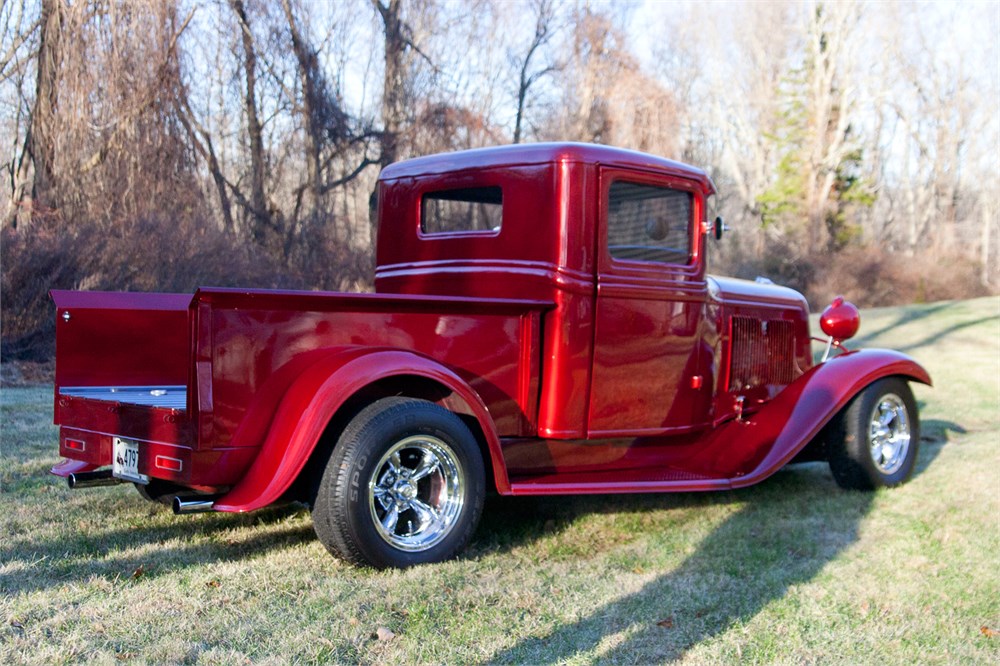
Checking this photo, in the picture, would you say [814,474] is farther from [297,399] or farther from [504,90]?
[504,90]

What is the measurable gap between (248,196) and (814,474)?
12.5 meters

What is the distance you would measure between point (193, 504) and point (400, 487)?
860 mm

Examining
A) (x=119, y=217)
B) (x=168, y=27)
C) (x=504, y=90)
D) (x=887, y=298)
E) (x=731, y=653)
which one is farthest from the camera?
(x=887, y=298)

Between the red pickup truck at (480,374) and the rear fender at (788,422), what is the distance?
17mm

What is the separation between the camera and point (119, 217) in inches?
505

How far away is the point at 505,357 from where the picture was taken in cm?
476

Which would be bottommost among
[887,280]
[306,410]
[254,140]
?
[306,410]

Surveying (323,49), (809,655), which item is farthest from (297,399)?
(323,49)

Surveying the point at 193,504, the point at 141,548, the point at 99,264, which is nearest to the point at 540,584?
the point at 193,504

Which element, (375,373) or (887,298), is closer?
(375,373)

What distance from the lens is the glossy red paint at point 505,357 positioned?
13.0 feet

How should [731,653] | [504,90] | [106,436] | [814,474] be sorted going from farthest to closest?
[504,90] < [814,474] < [106,436] < [731,653]

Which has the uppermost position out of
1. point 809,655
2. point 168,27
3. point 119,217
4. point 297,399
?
point 168,27

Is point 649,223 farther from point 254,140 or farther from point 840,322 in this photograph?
point 254,140
